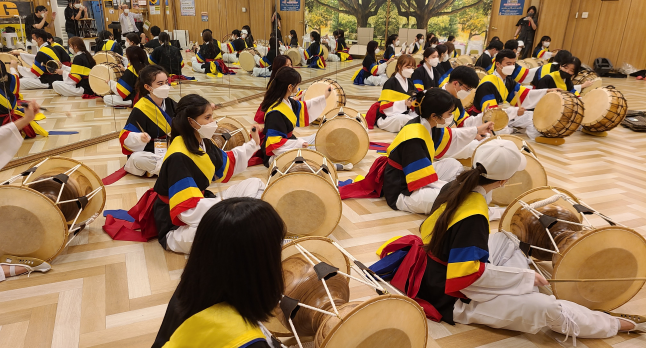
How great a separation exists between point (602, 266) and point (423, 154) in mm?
1338

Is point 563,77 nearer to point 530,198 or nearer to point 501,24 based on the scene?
point 530,198

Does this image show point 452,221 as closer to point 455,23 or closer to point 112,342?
point 112,342

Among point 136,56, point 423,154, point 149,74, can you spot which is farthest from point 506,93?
point 136,56

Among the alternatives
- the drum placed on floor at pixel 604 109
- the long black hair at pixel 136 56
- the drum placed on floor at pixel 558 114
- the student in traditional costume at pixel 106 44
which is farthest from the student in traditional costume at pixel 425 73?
the student in traditional costume at pixel 106 44

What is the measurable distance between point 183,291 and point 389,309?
67 centimetres

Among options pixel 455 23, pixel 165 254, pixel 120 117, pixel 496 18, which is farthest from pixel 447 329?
pixel 496 18

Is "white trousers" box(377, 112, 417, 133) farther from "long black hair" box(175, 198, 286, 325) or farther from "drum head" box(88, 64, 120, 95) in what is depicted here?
"long black hair" box(175, 198, 286, 325)

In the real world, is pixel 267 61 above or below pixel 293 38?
below

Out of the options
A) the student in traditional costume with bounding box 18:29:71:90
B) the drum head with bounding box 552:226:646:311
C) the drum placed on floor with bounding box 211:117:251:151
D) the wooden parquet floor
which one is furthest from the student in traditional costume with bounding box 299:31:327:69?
the drum head with bounding box 552:226:646:311

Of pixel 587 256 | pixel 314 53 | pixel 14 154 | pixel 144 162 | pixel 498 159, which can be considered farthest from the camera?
pixel 314 53

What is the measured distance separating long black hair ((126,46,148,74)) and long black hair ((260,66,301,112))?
2019 mm

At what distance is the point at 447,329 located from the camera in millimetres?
2047

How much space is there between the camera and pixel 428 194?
3.11 metres

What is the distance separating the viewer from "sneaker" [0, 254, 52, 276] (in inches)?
90.5
